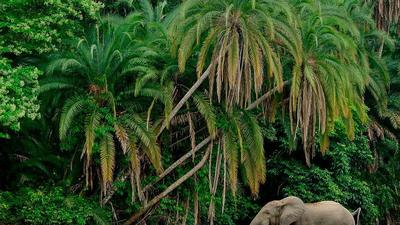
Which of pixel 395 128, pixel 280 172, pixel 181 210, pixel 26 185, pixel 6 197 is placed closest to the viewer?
pixel 6 197

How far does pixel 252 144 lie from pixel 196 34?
2929 mm

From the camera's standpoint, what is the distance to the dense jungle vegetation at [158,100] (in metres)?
13.5

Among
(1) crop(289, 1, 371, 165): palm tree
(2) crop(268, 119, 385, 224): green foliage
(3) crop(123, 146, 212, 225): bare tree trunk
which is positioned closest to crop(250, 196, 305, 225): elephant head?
(1) crop(289, 1, 371, 165): palm tree

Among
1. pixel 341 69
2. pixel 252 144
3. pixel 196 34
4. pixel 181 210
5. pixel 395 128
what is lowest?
pixel 395 128

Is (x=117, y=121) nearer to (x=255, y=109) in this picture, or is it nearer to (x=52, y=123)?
→ (x=52, y=123)

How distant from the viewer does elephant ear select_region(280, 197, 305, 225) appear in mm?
14858

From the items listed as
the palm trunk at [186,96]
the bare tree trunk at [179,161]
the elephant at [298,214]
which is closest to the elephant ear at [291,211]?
the elephant at [298,214]

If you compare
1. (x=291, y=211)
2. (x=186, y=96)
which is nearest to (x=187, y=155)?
(x=186, y=96)

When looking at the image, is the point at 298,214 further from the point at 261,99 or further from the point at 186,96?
the point at 186,96

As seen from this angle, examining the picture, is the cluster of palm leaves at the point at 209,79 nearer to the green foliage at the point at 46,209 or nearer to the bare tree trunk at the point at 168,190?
the bare tree trunk at the point at 168,190

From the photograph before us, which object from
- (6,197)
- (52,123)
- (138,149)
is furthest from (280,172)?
(6,197)

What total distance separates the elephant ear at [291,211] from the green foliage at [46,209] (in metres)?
4.18

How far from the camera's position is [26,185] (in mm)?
14336

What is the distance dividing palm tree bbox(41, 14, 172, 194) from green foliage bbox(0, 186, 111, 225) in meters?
0.69
